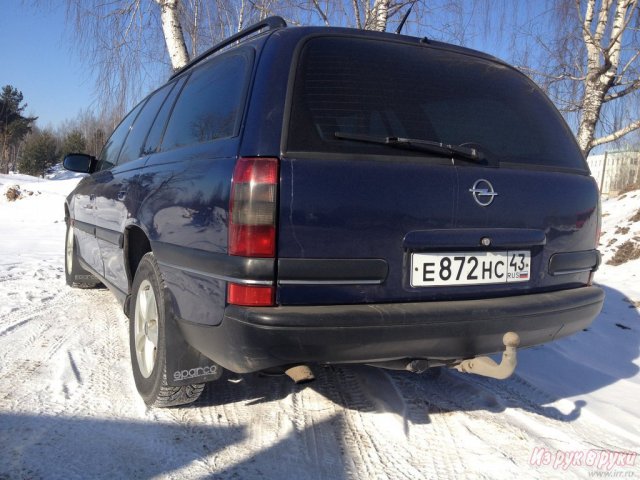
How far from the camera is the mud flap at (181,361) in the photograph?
237 cm

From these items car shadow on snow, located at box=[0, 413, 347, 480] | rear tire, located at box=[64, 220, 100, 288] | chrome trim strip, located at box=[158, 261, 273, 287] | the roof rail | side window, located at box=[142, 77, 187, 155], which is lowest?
car shadow on snow, located at box=[0, 413, 347, 480]

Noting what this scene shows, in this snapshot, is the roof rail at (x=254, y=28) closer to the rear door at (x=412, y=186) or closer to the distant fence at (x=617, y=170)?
the rear door at (x=412, y=186)

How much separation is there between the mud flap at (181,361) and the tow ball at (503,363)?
114cm

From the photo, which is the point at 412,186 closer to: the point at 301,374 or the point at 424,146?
the point at 424,146

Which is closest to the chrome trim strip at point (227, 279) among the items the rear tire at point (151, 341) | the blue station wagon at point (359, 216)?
the blue station wagon at point (359, 216)

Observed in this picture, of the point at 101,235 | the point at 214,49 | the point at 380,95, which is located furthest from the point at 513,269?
the point at 101,235

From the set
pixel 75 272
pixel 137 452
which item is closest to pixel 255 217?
pixel 137 452

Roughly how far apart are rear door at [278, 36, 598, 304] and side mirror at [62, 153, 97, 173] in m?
3.29

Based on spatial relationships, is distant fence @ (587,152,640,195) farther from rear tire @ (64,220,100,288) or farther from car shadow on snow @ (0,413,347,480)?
car shadow on snow @ (0,413,347,480)

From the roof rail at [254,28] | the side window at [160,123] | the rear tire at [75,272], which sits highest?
the roof rail at [254,28]

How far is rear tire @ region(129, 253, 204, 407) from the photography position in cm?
244

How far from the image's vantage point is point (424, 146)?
212 cm

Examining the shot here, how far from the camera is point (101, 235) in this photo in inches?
145

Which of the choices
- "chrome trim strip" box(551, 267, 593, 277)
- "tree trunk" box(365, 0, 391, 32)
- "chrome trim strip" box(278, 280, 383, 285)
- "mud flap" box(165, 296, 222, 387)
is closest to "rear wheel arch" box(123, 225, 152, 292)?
"mud flap" box(165, 296, 222, 387)
